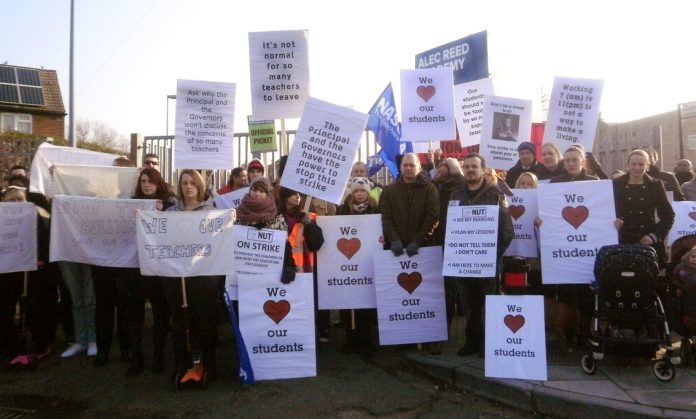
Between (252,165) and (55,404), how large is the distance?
394 centimetres

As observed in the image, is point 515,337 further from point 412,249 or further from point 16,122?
point 16,122

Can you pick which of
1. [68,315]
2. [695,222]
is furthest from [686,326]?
[68,315]

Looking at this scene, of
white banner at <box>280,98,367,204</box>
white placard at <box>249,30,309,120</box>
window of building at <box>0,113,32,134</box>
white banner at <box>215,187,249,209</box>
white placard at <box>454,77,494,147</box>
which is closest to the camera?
white banner at <box>280,98,367,204</box>

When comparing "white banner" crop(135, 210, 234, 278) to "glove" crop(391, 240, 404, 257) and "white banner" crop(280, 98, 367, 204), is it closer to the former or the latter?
"white banner" crop(280, 98, 367, 204)

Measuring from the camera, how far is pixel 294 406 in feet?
16.8

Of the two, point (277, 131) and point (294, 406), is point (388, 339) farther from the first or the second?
point (277, 131)

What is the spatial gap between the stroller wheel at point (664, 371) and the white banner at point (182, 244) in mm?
3984

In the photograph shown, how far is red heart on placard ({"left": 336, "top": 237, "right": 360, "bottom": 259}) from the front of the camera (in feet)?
22.2

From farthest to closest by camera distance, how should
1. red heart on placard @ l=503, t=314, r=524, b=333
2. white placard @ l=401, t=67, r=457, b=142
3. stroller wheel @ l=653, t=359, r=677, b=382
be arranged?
white placard @ l=401, t=67, r=457, b=142 → red heart on placard @ l=503, t=314, r=524, b=333 → stroller wheel @ l=653, t=359, r=677, b=382

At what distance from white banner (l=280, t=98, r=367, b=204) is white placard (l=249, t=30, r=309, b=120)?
100cm

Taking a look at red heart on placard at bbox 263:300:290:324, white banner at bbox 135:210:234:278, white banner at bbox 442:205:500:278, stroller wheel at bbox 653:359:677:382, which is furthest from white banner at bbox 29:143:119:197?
stroller wheel at bbox 653:359:677:382

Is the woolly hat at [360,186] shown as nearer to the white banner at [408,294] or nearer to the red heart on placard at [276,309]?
the white banner at [408,294]

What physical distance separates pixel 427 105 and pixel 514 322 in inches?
154

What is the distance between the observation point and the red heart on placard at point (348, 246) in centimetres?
677
